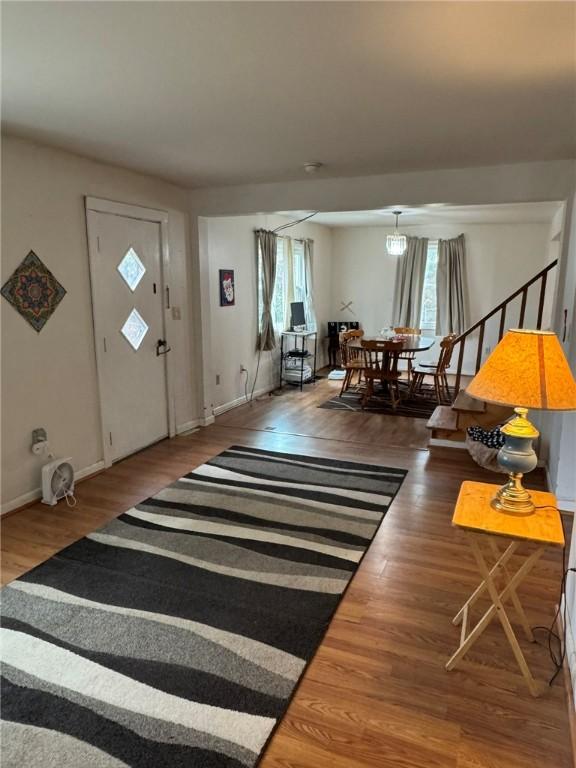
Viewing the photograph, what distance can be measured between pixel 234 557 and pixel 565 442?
226 cm

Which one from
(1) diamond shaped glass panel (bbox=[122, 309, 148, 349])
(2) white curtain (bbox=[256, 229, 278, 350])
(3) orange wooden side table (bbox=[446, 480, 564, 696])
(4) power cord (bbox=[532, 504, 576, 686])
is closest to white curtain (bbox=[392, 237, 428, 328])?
(2) white curtain (bbox=[256, 229, 278, 350])

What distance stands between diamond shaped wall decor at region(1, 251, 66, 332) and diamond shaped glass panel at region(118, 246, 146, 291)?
0.69 metres

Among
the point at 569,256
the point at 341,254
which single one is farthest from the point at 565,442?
the point at 341,254

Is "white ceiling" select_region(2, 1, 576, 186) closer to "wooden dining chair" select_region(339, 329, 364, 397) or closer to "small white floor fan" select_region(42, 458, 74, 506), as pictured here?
"small white floor fan" select_region(42, 458, 74, 506)

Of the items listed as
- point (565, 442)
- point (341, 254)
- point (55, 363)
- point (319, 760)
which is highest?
point (341, 254)

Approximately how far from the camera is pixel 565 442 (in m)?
3.25

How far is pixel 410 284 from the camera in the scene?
8305 mm

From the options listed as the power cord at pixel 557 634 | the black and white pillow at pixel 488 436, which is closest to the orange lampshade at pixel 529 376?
the power cord at pixel 557 634

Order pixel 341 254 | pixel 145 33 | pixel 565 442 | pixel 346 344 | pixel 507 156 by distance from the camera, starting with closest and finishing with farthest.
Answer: pixel 145 33 < pixel 565 442 < pixel 507 156 < pixel 346 344 < pixel 341 254

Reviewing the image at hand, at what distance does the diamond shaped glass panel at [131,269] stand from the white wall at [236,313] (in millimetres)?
954

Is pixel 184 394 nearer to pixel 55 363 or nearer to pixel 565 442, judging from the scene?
pixel 55 363

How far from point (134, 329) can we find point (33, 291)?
1.07m

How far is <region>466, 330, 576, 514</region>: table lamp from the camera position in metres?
1.69

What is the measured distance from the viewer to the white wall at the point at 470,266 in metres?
7.66
